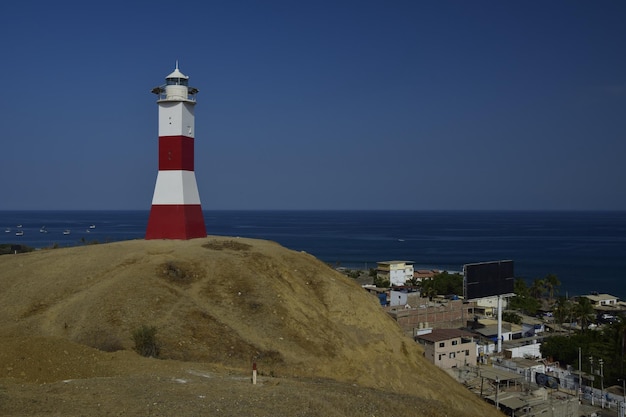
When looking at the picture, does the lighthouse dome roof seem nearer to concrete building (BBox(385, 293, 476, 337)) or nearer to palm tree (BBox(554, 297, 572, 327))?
concrete building (BBox(385, 293, 476, 337))

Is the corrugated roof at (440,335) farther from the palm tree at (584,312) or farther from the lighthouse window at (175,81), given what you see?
the lighthouse window at (175,81)

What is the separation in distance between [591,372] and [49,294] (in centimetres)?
4211

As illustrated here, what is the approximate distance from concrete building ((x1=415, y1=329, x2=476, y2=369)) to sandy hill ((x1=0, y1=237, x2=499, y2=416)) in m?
15.3

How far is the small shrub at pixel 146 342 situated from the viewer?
68.4ft

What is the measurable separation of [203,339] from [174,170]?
48.6 ft

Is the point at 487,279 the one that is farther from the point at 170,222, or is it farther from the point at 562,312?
the point at 170,222

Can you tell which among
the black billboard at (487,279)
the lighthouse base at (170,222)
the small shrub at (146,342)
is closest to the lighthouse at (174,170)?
the lighthouse base at (170,222)

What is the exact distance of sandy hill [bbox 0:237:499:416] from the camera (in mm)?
13977

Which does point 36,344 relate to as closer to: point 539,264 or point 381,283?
point 381,283

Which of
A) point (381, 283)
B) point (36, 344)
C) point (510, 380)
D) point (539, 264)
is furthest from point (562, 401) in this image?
point (539, 264)

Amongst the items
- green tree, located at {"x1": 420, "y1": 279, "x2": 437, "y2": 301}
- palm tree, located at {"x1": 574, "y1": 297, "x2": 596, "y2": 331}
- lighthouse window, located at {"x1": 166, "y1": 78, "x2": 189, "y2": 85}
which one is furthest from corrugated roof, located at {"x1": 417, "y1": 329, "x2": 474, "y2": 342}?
green tree, located at {"x1": 420, "y1": 279, "x2": 437, "y2": 301}

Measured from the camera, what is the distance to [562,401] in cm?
3353

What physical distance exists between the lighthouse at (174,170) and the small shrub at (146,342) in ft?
44.7

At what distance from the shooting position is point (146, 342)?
21.1m
